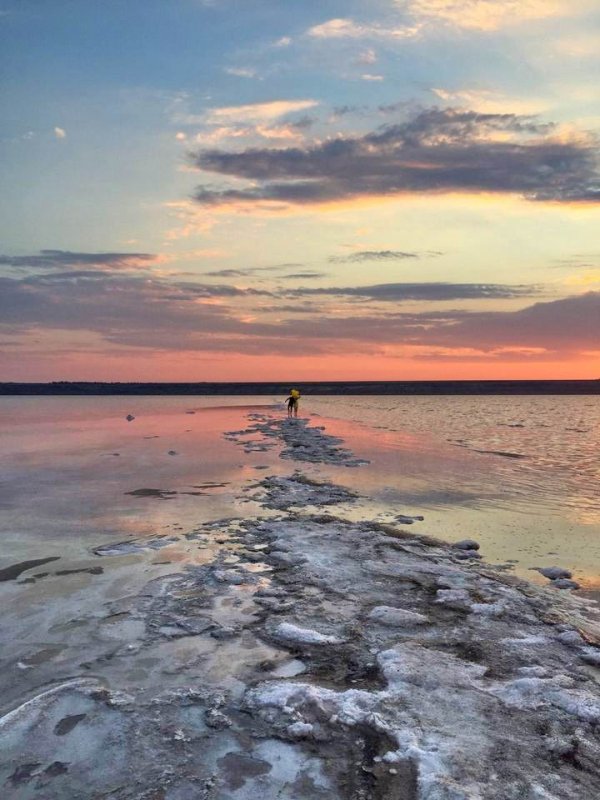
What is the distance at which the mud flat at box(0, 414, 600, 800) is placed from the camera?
3508 mm

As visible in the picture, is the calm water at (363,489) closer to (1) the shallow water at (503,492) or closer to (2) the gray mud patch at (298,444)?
(1) the shallow water at (503,492)

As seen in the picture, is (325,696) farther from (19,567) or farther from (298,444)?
(298,444)

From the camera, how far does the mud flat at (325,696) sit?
3.51 metres

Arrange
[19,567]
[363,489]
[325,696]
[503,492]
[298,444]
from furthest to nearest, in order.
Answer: [298,444] < [363,489] < [503,492] < [19,567] < [325,696]

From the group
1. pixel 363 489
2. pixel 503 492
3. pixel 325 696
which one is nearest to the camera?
pixel 325 696

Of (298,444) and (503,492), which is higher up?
(298,444)

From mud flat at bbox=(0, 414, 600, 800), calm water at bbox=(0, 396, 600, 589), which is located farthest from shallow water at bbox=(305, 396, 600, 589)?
mud flat at bbox=(0, 414, 600, 800)

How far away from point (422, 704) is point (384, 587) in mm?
2588

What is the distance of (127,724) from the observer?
13.3ft

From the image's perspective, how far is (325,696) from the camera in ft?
14.3

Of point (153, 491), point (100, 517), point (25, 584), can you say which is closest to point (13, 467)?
point (153, 491)

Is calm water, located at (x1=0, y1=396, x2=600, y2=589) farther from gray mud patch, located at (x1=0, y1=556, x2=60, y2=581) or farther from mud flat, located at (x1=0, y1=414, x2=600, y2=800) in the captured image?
mud flat, located at (x1=0, y1=414, x2=600, y2=800)

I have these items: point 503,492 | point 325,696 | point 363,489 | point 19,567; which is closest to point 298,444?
point 363,489

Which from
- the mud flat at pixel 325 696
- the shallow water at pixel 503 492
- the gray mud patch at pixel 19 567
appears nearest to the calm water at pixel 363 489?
the shallow water at pixel 503 492
